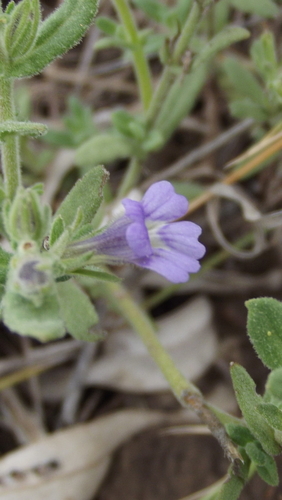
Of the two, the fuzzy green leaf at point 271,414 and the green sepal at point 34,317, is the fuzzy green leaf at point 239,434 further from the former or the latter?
the green sepal at point 34,317

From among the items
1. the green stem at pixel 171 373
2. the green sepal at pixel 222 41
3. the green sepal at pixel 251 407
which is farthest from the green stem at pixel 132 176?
the green sepal at pixel 251 407

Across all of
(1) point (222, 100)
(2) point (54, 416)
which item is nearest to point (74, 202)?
(2) point (54, 416)

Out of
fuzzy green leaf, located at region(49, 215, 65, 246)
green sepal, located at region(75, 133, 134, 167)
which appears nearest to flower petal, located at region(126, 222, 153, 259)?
fuzzy green leaf, located at region(49, 215, 65, 246)

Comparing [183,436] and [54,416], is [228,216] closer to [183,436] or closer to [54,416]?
[183,436]

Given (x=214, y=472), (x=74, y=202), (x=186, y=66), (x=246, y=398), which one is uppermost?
(x=186, y=66)

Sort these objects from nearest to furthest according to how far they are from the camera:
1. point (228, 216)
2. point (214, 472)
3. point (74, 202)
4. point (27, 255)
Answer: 1. point (27, 255)
2. point (74, 202)
3. point (214, 472)
4. point (228, 216)

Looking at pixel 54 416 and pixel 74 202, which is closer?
pixel 74 202

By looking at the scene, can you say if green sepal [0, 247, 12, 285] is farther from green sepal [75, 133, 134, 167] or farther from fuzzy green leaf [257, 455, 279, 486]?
green sepal [75, 133, 134, 167]

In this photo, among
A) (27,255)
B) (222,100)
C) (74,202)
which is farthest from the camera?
(222,100)
